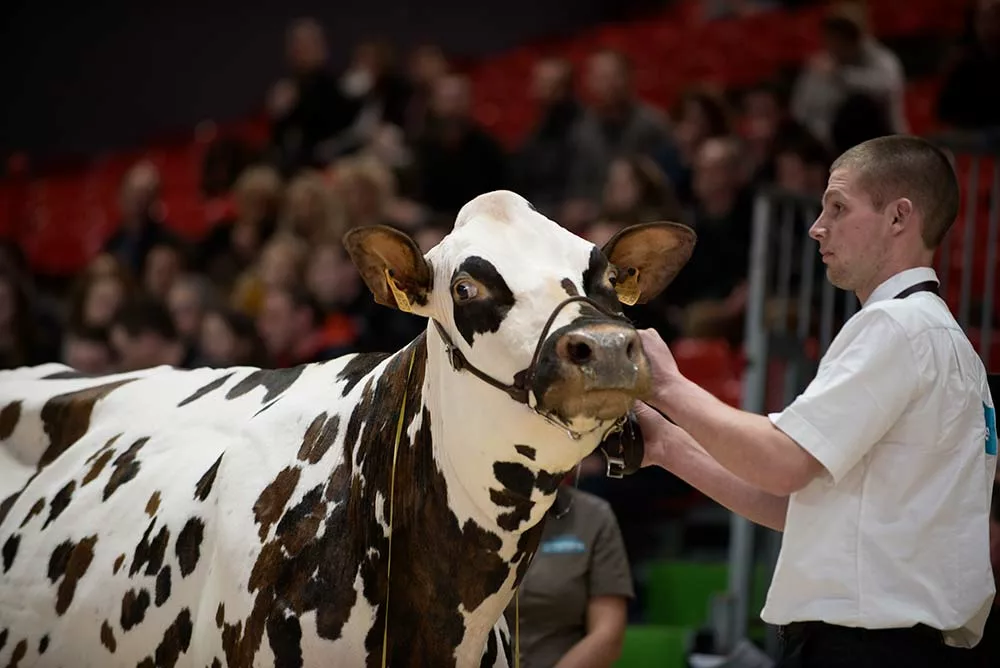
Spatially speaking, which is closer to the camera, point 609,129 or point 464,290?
point 464,290

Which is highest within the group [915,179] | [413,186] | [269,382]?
[413,186]

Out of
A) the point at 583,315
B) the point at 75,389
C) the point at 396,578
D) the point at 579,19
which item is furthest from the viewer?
the point at 579,19

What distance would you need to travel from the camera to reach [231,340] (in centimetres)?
765

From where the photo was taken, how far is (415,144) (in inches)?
469

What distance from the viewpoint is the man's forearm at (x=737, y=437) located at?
3.26 meters

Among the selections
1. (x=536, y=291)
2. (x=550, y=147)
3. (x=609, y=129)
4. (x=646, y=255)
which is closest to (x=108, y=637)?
(x=536, y=291)

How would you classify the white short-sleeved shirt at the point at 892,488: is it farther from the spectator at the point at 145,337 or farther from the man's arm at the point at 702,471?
the spectator at the point at 145,337

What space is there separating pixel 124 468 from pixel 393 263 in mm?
1316

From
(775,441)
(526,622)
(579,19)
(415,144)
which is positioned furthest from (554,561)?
(579,19)

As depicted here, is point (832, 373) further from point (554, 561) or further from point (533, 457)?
point (554, 561)

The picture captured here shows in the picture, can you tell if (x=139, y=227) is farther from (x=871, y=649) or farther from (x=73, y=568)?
(x=871, y=649)

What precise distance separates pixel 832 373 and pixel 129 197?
9564 mm

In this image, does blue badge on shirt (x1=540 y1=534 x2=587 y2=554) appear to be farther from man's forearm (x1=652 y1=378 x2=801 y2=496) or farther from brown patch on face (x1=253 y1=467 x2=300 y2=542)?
man's forearm (x1=652 y1=378 x2=801 y2=496)

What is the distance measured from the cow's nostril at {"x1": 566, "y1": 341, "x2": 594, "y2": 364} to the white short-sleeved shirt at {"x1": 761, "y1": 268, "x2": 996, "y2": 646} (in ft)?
1.86
